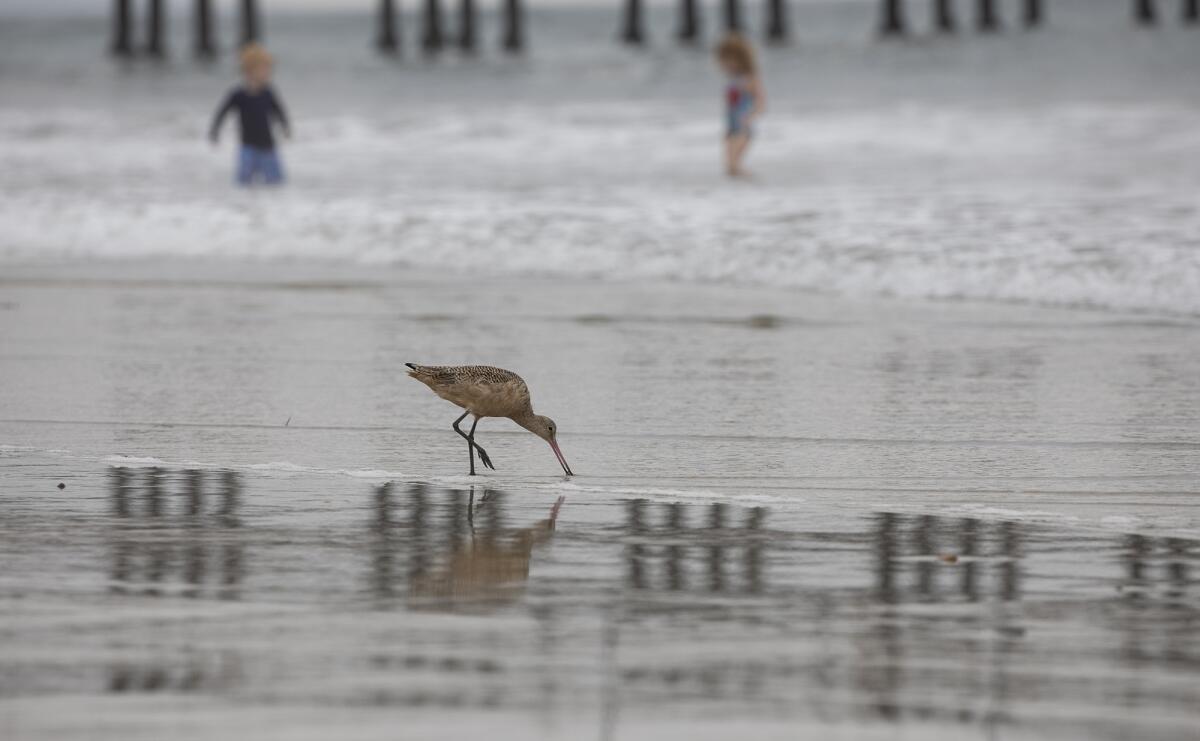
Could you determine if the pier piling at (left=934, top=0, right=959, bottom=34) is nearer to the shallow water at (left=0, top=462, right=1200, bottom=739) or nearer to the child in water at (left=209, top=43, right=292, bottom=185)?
the child in water at (left=209, top=43, right=292, bottom=185)

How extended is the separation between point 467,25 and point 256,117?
2923 cm

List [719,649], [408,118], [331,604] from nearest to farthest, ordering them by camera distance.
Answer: [719,649] → [331,604] → [408,118]

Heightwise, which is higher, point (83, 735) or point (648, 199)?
point (648, 199)

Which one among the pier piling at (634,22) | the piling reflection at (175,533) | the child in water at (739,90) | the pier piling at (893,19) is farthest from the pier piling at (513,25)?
the piling reflection at (175,533)

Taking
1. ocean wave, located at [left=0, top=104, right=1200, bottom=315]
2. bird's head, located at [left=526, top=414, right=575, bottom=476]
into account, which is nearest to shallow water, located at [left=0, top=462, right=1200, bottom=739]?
bird's head, located at [left=526, top=414, right=575, bottom=476]

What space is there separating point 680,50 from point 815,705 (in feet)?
145

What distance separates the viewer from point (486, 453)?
5.24 metres

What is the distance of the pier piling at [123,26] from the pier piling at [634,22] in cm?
1194

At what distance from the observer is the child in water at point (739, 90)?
16.5 metres

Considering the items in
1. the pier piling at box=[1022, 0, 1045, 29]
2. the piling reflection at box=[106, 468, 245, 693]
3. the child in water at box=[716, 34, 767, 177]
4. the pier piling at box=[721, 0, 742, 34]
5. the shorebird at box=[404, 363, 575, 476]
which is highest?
the pier piling at box=[1022, 0, 1045, 29]

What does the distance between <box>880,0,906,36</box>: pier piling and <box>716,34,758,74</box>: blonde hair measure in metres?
25.9

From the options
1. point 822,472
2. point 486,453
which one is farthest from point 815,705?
point 486,453

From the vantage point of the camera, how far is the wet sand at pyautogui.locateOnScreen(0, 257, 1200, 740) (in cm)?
283

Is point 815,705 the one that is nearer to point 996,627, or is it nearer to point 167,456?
point 996,627
